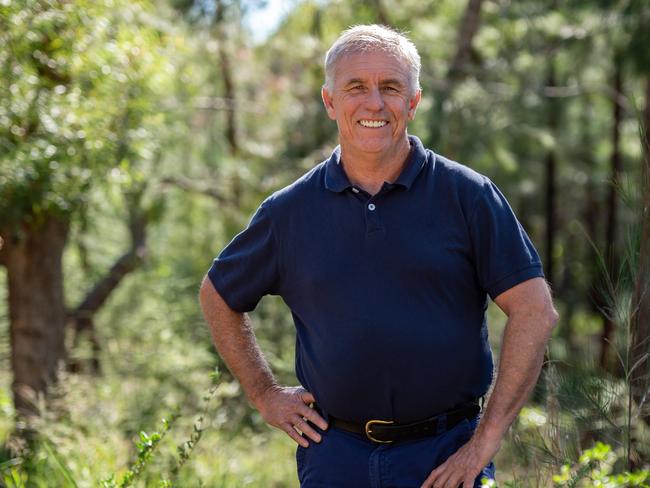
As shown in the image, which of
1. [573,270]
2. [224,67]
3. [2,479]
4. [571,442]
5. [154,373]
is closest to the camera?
[571,442]

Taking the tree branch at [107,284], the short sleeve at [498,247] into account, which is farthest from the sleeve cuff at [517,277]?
the tree branch at [107,284]

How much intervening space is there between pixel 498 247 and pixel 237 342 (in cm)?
95

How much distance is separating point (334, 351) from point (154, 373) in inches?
273

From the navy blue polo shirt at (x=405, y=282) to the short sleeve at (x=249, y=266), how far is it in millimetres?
111

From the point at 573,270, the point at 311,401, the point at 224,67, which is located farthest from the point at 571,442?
the point at 573,270

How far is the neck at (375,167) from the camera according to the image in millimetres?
2754

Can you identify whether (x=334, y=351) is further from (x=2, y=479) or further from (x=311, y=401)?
(x=2, y=479)

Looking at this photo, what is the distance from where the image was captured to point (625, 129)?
59.5 feet

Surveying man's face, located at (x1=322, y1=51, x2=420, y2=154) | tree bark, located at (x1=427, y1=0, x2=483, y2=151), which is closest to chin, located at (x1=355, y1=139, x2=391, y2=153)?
man's face, located at (x1=322, y1=51, x2=420, y2=154)

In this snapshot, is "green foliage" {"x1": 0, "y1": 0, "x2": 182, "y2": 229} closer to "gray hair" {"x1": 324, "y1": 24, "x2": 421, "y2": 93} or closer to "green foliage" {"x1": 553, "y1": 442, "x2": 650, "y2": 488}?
"gray hair" {"x1": 324, "y1": 24, "x2": 421, "y2": 93}

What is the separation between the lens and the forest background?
342 centimetres

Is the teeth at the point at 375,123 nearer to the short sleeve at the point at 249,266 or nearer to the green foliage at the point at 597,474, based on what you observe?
the short sleeve at the point at 249,266

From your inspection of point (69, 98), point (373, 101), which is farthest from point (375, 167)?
point (69, 98)

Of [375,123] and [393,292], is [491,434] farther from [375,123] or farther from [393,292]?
[375,123]
